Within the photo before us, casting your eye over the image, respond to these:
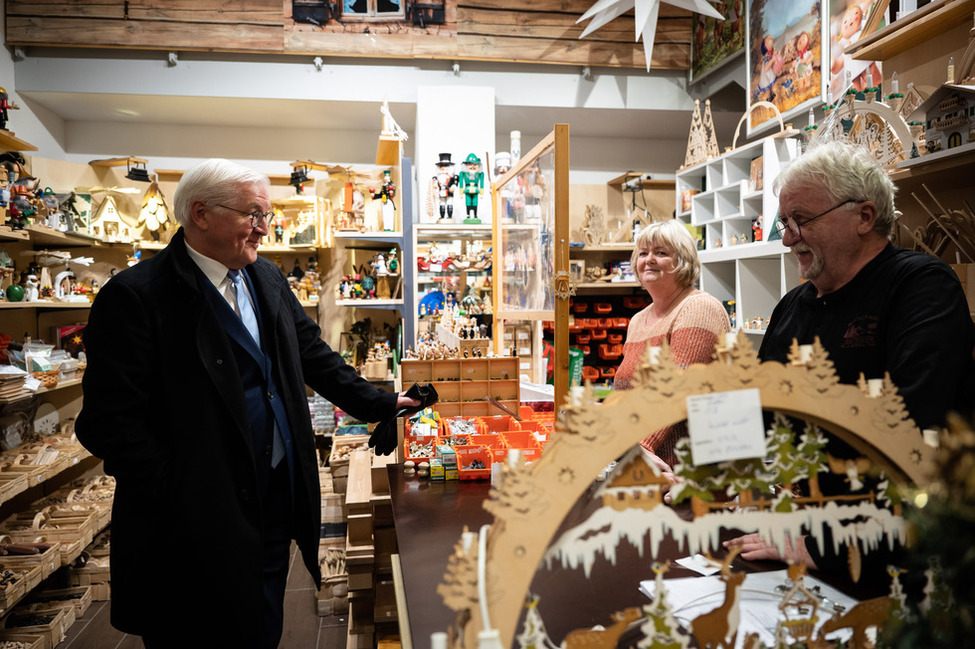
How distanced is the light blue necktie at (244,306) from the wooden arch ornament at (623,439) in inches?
49.2

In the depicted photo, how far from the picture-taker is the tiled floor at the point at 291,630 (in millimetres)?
3092

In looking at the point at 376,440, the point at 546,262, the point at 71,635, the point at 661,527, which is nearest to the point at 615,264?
the point at 546,262

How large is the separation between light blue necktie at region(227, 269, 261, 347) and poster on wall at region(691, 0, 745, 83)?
15.8ft

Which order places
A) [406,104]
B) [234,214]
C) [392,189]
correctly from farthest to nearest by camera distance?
[406,104] → [392,189] → [234,214]

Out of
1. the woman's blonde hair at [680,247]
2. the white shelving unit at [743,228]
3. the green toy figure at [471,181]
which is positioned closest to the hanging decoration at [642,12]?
the white shelving unit at [743,228]

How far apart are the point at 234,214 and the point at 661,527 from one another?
142 centimetres

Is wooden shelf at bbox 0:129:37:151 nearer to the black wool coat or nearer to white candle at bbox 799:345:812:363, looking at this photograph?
the black wool coat

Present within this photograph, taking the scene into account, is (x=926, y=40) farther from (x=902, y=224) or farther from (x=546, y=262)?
(x=546, y=262)

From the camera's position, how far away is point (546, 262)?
2617 millimetres

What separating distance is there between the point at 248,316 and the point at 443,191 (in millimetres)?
3291

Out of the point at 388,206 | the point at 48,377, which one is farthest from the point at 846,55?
the point at 48,377

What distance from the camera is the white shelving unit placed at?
14.2 feet

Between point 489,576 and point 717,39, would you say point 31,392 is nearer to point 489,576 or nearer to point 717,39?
point 489,576

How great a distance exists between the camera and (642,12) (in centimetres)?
481
